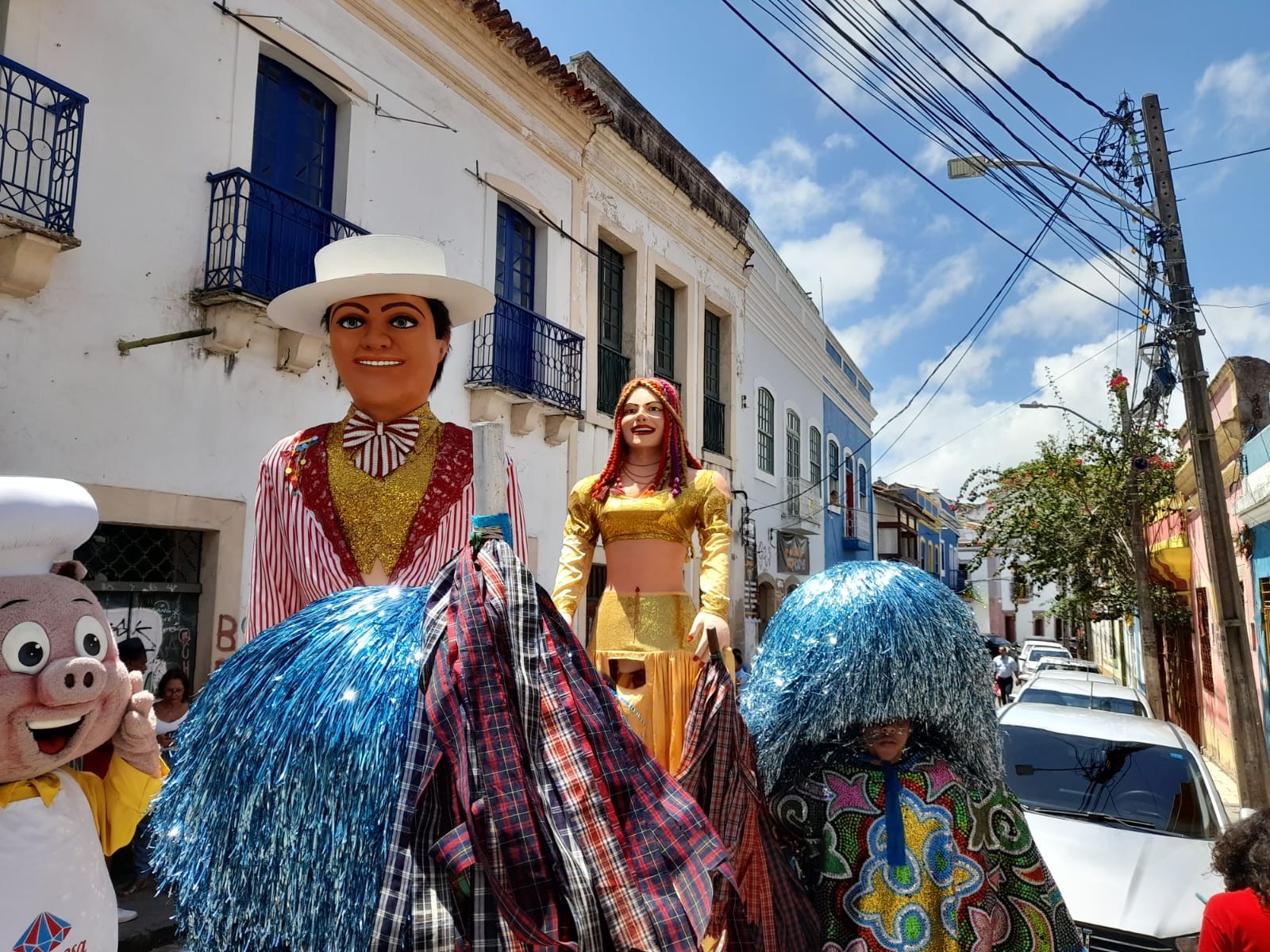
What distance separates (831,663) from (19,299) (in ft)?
16.4

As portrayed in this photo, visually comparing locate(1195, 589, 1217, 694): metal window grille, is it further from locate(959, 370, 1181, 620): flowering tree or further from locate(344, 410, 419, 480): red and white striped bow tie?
locate(344, 410, 419, 480): red and white striped bow tie

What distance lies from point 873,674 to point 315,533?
1.48 m

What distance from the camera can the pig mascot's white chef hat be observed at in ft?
6.53

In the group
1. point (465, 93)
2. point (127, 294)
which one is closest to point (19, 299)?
point (127, 294)

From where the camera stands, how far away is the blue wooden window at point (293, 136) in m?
7.05

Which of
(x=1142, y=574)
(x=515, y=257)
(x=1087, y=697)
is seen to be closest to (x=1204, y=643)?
(x=1142, y=574)

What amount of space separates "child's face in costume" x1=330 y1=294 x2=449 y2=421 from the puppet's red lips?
0.99m

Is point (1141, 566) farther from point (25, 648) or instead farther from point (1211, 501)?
point (25, 648)

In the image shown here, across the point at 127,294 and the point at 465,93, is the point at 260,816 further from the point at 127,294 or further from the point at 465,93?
the point at 465,93

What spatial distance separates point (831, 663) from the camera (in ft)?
8.39

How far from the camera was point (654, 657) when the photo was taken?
3.30m

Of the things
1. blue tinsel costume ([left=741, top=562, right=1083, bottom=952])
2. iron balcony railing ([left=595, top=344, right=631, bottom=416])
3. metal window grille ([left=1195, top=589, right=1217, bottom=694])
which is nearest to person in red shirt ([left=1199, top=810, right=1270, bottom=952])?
blue tinsel costume ([left=741, top=562, right=1083, bottom=952])

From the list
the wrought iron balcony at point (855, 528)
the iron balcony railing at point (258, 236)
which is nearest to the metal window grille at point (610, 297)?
the iron balcony railing at point (258, 236)

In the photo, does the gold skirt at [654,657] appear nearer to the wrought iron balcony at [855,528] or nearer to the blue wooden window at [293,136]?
the blue wooden window at [293,136]
